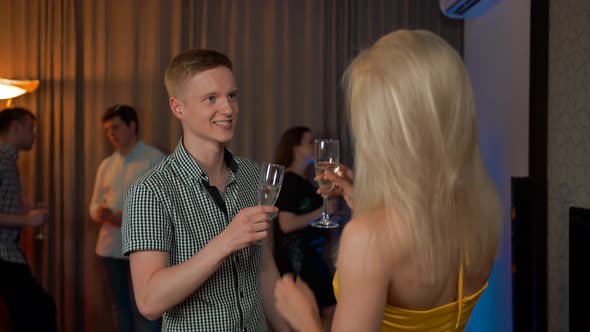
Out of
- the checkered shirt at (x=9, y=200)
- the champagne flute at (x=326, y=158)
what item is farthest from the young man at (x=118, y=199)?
the champagne flute at (x=326, y=158)

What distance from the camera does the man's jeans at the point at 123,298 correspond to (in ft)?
12.7

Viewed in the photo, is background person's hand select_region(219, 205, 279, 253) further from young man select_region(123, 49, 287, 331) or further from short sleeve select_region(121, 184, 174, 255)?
short sleeve select_region(121, 184, 174, 255)

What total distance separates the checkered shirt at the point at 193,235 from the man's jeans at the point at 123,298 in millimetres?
2288

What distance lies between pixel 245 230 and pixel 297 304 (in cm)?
22

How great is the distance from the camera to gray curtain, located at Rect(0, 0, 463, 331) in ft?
15.0

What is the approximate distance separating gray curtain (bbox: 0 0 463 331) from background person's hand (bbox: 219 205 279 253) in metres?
3.25

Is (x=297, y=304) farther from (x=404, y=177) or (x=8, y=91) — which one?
(x=8, y=91)

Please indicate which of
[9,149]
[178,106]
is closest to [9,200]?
[9,149]

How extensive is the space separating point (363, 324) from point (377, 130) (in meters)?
0.39

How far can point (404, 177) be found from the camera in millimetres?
1160

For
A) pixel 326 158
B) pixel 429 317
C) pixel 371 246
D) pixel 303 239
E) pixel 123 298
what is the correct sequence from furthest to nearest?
pixel 123 298 < pixel 303 239 < pixel 326 158 < pixel 429 317 < pixel 371 246

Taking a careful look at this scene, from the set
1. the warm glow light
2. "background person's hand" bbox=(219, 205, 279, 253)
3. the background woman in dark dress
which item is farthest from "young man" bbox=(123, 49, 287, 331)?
the warm glow light

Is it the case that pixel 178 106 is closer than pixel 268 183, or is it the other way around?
pixel 268 183

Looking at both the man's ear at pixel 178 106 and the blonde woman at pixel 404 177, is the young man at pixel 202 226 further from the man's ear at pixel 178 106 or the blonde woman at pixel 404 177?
the blonde woman at pixel 404 177
